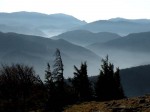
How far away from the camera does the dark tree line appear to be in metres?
51.3

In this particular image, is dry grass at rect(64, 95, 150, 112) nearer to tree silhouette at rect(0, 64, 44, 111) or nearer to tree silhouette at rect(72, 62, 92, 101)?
tree silhouette at rect(0, 64, 44, 111)

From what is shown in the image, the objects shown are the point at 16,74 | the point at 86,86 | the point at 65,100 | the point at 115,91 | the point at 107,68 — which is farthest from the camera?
the point at 16,74

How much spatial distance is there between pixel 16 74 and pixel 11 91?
44.7 feet

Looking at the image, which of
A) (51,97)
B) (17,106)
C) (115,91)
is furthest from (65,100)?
(115,91)

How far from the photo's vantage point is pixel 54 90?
50.0 m

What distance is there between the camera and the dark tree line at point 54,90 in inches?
2021

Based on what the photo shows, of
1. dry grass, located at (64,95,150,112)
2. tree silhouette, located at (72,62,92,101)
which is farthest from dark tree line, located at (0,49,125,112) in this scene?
dry grass, located at (64,95,150,112)

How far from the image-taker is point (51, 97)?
4766cm

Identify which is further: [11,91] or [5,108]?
[11,91]

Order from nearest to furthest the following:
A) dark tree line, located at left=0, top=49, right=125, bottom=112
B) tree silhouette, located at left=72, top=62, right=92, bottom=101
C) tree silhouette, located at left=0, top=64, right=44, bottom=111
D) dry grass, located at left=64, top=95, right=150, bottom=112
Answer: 1. dry grass, located at left=64, top=95, right=150, bottom=112
2. dark tree line, located at left=0, top=49, right=125, bottom=112
3. tree silhouette, located at left=0, top=64, right=44, bottom=111
4. tree silhouette, located at left=72, top=62, right=92, bottom=101

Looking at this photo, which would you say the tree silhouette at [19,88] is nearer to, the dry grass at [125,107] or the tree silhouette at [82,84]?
the tree silhouette at [82,84]

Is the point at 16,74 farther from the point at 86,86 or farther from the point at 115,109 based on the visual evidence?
the point at 115,109

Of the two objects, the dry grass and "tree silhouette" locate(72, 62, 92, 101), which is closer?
the dry grass

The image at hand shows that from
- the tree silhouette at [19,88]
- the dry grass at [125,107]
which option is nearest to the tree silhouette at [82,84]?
the tree silhouette at [19,88]
